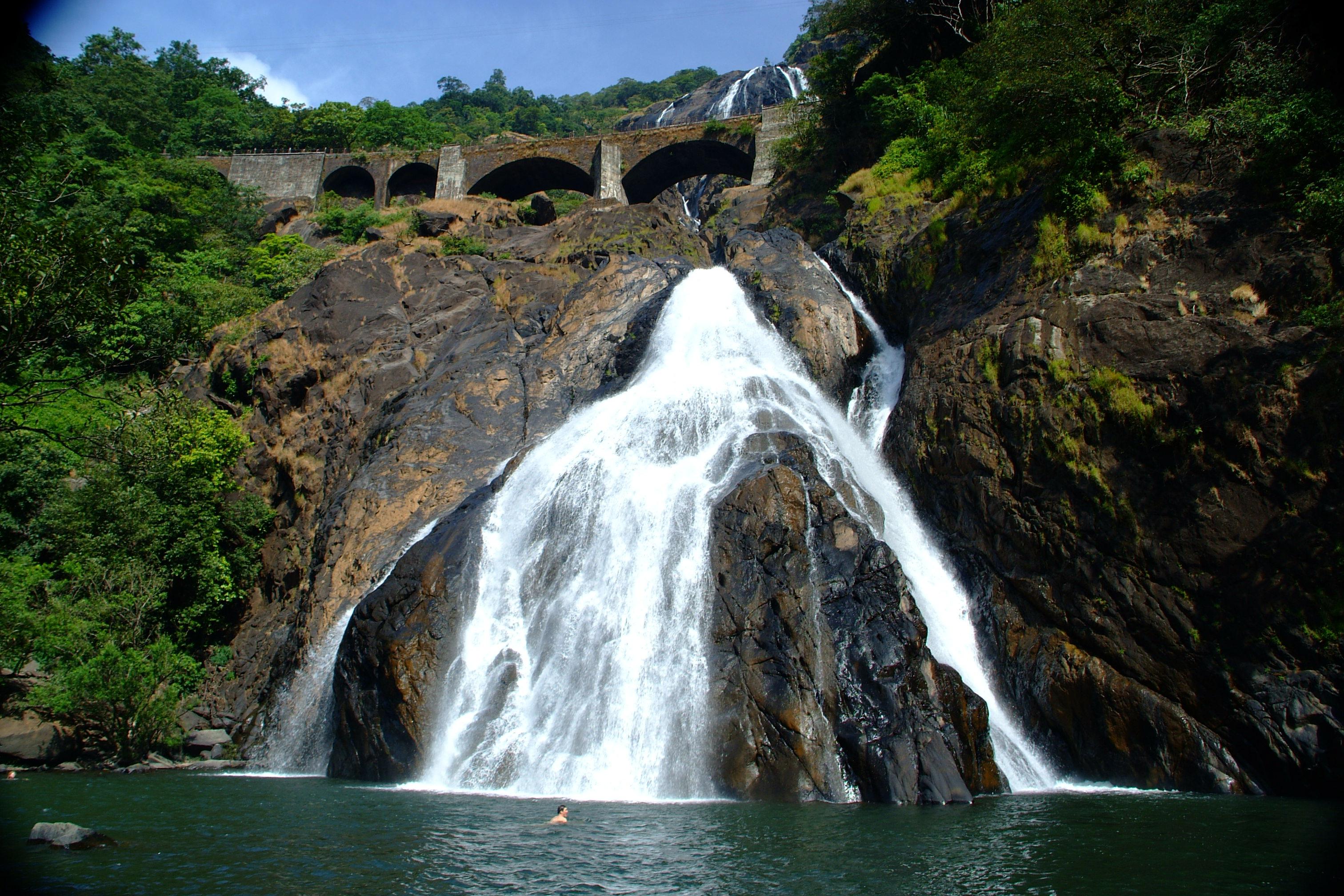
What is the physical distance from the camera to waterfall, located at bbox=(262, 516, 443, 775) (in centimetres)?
1739

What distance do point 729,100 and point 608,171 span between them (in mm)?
32443

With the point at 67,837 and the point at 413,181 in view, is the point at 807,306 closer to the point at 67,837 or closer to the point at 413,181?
the point at 67,837

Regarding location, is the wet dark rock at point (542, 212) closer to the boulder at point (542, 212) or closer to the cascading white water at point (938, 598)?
the boulder at point (542, 212)

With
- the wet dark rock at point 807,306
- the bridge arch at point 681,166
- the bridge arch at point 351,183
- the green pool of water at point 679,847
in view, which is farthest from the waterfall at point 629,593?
the bridge arch at point 351,183

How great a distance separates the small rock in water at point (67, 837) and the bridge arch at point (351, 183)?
45.8 m

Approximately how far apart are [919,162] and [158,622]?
2750 cm

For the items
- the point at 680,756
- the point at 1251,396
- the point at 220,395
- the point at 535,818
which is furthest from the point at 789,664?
the point at 220,395

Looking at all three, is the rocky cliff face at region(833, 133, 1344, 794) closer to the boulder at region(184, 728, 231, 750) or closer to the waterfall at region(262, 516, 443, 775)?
the waterfall at region(262, 516, 443, 775)

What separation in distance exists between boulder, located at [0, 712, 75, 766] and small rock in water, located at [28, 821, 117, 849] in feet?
32.4

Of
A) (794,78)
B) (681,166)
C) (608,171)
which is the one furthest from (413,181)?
(794,78)

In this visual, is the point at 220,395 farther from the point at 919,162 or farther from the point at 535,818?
the point at 919,162

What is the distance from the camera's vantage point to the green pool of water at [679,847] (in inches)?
313

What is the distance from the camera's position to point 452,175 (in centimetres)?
4572

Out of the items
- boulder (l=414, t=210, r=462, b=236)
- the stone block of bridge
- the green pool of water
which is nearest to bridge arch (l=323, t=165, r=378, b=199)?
the stone block of bridge
